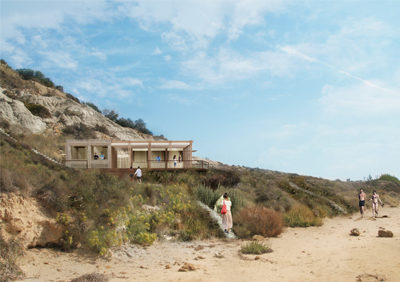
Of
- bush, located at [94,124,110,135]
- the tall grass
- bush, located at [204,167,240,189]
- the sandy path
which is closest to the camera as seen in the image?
the sandy path

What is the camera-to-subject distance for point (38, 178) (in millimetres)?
12945

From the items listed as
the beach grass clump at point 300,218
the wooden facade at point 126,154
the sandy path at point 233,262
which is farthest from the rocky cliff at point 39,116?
the sandy path at point 233,262

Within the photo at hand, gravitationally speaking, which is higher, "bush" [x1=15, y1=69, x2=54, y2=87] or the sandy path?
"bush" [x1=15, y1=69, x2=54, y2=87]

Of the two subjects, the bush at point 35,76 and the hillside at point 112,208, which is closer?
the hillside at point 112,208

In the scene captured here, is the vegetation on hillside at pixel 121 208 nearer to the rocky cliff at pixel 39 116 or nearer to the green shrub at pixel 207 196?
the green shrub at pixel 207 196

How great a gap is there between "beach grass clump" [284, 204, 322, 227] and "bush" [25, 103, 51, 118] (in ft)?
126

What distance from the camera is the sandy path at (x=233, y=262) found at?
9625 mm

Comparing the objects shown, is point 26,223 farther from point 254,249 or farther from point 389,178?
point 389,178

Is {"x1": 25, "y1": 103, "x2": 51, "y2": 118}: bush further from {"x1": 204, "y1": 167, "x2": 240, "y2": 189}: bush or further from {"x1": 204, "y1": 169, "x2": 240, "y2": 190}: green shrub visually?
{"x1": 204, "y1": 167, "x2": 240, "y2": 189}: bush

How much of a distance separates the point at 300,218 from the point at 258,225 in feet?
15.1

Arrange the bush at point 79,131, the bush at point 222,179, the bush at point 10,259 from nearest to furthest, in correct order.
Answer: the bush at point 10,259
the bush at point 222,179
the bush at point 79,131

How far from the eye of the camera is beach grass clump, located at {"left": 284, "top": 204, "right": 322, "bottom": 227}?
1891 cm

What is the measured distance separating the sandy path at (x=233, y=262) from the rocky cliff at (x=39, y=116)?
3092cm

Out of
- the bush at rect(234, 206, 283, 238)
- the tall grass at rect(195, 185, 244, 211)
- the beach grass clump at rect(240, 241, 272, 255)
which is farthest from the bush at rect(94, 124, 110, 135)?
the beach grass clump at rect(240, 241, 272, 255)
